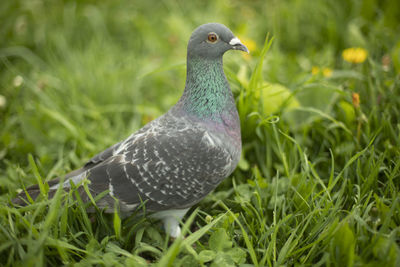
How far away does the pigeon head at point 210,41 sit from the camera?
2.38 meters

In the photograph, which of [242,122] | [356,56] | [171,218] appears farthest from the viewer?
[356,56]

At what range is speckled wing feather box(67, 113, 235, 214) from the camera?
2.32 m

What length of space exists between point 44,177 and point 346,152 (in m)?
2.82

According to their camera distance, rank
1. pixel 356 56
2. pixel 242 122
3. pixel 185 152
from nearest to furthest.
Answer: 1. pixel 185 152
2. pixel 242 122
3. pixel 356 56

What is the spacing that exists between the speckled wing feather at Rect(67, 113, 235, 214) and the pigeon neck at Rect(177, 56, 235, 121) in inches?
5.5

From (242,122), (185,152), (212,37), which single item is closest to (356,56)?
(242,122)

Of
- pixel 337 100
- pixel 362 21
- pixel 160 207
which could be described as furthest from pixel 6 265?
pixel 362 21

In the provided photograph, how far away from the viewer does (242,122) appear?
3.04m

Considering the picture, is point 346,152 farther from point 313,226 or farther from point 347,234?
point 347,234

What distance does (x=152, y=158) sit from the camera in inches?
92.4

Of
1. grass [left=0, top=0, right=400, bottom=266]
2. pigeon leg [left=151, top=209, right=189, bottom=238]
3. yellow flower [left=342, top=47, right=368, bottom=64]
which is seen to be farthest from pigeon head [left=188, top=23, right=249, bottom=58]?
yellow flower [left=342, top=47, right=368, bottom=64]

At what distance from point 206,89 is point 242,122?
723 mm

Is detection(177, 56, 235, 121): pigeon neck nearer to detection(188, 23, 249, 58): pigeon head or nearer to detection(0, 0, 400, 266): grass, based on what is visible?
detection(188, 23, 249, 58): pigeon head

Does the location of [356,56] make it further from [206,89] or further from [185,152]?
[185,152]
